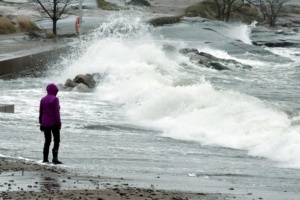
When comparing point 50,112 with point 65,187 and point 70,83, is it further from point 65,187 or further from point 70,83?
point 70,83

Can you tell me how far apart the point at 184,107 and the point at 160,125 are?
2.11 m

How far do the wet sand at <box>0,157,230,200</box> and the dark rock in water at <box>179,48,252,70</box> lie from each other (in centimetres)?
2635

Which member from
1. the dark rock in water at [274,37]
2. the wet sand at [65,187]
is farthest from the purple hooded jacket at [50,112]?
the dark rock in water at [274,37]

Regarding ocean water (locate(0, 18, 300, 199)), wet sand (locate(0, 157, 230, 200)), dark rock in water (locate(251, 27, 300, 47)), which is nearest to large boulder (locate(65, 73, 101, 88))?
ocean water (locate(0, 18, 300, 199))

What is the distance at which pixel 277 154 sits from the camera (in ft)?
47.1

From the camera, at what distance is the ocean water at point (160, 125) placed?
11.5m

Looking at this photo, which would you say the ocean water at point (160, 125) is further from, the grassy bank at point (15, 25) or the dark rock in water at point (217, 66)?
the grassy bank at point (15, 25)

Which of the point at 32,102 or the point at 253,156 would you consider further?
the point at 32,102

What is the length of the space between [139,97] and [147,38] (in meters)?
17.8

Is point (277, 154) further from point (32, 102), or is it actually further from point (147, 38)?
point (147, 38)

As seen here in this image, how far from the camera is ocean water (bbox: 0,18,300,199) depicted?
37.7 ft

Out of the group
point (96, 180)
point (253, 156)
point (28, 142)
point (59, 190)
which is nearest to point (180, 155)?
point (253, 156)

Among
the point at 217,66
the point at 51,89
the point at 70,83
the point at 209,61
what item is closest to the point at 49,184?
the point at 51,89

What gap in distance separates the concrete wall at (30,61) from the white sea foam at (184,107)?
102 cm
